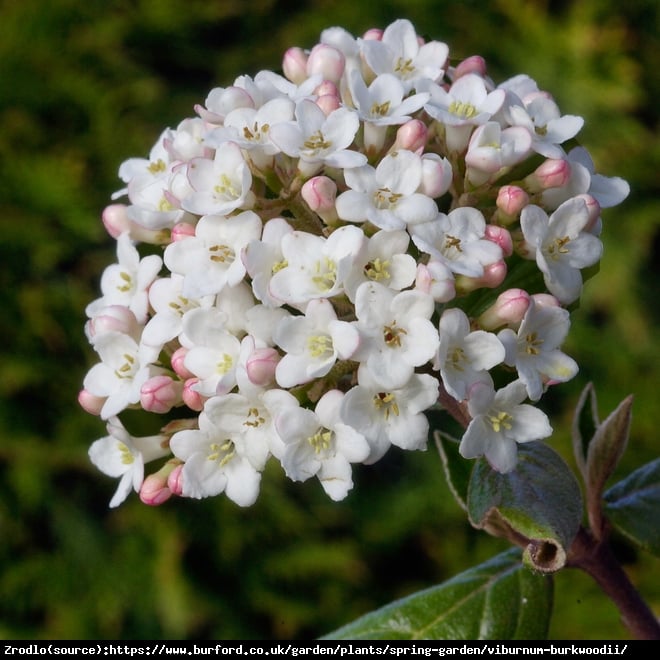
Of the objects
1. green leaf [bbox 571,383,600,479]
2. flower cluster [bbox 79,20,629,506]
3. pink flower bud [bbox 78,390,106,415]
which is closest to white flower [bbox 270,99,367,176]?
flower cluster [bbox 79,20,629,506]

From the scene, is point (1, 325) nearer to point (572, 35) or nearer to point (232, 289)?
point (232, 289)

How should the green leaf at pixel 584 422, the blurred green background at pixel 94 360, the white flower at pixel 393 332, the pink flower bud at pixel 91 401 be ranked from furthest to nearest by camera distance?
the blurred green background at pixel 94 360, the green leaf at pixel 584 422, the pink flower bud at pixel 91 401, the white flower at pixel 393 332

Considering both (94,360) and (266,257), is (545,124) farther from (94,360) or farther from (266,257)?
(94,360)

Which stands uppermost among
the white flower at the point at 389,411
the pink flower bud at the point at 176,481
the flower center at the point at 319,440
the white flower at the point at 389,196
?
the white flower at the point at 389,196

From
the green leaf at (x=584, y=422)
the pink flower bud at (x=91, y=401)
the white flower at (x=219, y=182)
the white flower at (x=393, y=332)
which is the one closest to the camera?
the white flower at (x=393, y=332)

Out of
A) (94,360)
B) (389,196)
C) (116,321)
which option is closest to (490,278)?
(389,196)

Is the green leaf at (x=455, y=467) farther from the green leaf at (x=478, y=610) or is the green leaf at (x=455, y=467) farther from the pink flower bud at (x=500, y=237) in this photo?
the pink flower bud at (x=500, y=237)

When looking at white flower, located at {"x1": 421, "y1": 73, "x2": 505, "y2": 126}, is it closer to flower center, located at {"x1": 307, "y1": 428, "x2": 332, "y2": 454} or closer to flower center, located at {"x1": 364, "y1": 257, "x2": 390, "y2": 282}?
flower center, located at {"x1": 364, "y1": 257, "x2": 390, "y2": 282}

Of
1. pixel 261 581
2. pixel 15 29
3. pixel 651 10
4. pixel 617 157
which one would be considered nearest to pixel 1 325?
pixel 15 29

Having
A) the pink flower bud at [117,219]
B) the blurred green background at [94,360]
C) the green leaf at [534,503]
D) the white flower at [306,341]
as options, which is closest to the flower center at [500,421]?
the green leaf at [534,503]
